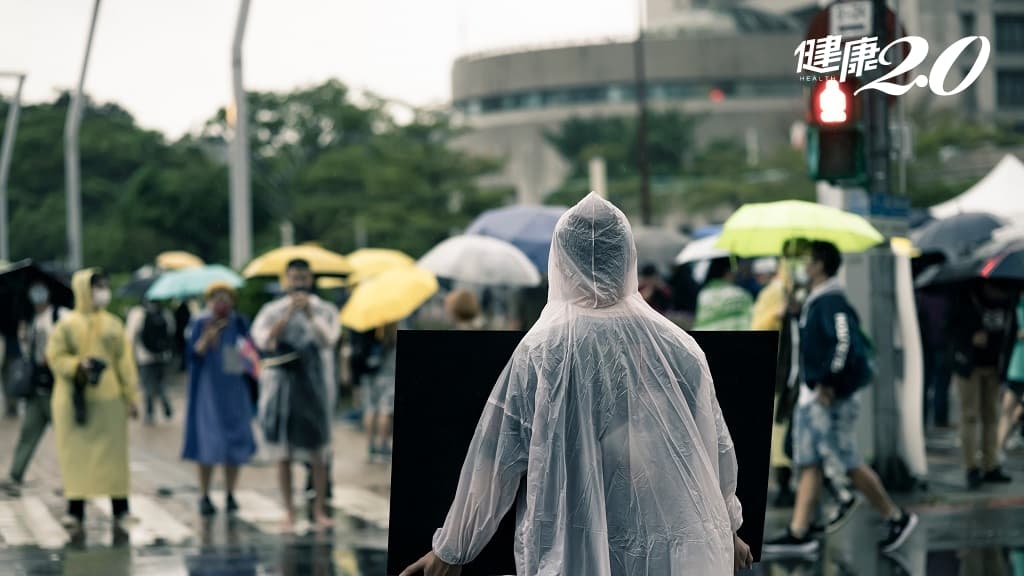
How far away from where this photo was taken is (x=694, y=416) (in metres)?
4.13

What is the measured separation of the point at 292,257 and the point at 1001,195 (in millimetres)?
11278

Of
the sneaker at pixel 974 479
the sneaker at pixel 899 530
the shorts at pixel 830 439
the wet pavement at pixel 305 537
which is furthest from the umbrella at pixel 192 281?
the sneaker at pixel 899 530

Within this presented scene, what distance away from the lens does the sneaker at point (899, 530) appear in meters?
9.00

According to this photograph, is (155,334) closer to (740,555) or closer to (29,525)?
(29,525)

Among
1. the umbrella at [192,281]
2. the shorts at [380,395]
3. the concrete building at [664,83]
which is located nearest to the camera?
the shorts at [380,395]

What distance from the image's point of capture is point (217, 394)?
461 inches

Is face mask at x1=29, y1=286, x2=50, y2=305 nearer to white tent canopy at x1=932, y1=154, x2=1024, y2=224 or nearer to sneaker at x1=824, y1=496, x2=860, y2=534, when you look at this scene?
sneaker at x1=824, y1=496, x2=860, y2=534

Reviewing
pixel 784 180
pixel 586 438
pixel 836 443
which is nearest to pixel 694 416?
pixel 586 438

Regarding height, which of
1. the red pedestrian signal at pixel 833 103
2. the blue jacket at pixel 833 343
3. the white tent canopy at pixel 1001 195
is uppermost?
the red pedestrian signal at pixel 833 103

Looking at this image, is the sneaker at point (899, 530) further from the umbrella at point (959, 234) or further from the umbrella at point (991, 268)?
the umbrella at point (959, 234)

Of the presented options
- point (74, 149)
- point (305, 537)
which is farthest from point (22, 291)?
point (74, 149)

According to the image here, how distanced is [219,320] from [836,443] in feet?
16.0

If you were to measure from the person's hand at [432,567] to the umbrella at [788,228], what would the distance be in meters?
6.17

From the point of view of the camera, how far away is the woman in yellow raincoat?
10977mm
